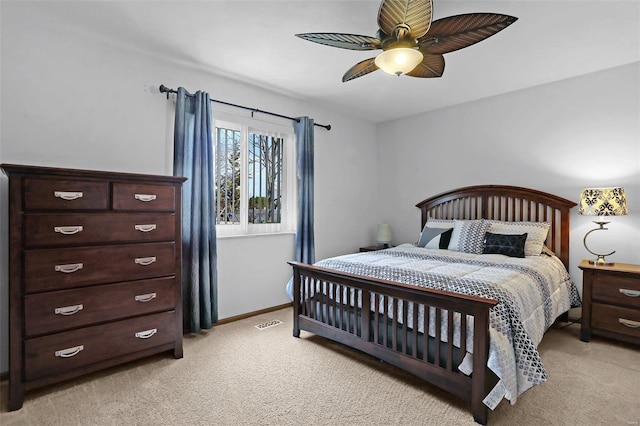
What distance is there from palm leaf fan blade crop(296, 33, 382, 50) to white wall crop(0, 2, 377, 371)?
1.68m

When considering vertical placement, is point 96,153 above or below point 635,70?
below

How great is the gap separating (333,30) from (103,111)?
1.94m

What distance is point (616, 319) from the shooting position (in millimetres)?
2797

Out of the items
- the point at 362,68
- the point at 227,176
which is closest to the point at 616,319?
the point at 362,68

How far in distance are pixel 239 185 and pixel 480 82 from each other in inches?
110

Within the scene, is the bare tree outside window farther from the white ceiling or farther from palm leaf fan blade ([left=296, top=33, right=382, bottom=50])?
palm leaf fan blade ([left=296, top=33, right=382, bottom=50])

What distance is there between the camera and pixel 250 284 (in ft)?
12.0

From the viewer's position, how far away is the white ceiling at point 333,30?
2.25m

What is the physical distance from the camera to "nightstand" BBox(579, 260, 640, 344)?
8.91 ft

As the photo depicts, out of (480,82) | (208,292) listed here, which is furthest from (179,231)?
(480,82)

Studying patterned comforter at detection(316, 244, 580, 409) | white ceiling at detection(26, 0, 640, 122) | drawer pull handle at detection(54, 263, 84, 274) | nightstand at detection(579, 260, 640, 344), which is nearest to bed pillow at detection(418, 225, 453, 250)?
patterned comforter at detection(316, 244, 580, 409)

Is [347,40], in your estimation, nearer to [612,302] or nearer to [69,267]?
[69,267]

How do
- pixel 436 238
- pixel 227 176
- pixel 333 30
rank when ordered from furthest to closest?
pixel 436 238 < pixel 227 176 < pixel 333 30

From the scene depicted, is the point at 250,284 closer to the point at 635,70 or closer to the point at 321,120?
A: the point at 321,120
